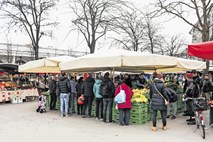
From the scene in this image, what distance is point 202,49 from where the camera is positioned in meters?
8.44

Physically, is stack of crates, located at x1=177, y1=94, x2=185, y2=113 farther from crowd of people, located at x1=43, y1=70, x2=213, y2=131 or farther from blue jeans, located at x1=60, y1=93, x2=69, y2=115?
blue jeans, located at x1=60, y1=93, x2=69, y2=115

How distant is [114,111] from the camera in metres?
10.5

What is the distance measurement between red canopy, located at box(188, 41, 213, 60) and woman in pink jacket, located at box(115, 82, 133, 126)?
242 cm

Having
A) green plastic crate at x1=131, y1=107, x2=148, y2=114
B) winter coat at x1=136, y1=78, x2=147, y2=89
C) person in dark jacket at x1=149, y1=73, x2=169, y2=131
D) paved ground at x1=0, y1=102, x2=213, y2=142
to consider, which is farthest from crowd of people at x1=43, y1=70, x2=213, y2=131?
winter coat at x1=136, y1=78, x2=147, y2=89

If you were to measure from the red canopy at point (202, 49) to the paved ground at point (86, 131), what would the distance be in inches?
92.9

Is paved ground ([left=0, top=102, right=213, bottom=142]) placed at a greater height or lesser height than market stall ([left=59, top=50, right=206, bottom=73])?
lesser

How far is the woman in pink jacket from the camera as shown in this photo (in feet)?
31.5

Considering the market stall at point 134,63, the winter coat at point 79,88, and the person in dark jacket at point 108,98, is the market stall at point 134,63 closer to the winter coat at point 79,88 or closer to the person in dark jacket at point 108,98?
the person in dark jacket at point 108,98

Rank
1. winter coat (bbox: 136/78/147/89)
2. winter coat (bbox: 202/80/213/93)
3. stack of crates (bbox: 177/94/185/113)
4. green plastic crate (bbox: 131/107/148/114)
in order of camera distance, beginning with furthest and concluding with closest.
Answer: winter coat (bbox: 136/78/147/89) < winter coat (bbox: 202/80/213/93) < stack of crates (bbox: 177/94/185/113) < green plastic crate (bbox: 131/107/148/114)

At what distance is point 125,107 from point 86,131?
1588mm

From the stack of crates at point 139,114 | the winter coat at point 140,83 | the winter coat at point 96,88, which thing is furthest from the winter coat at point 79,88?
the winter coat at point 140,83

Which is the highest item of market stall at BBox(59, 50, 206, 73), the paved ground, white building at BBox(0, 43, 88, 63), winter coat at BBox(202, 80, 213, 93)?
white building at BBox(0, 43, 88, 63)

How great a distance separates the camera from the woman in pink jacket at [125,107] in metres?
9.59

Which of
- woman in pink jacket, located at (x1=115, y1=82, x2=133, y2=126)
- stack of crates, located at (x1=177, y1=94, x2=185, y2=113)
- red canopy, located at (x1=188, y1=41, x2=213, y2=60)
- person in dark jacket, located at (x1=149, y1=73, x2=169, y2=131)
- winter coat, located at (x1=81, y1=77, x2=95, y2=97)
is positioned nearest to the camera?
red canopy, located at (x1=188, y1=41, x2=213, y2=60)
